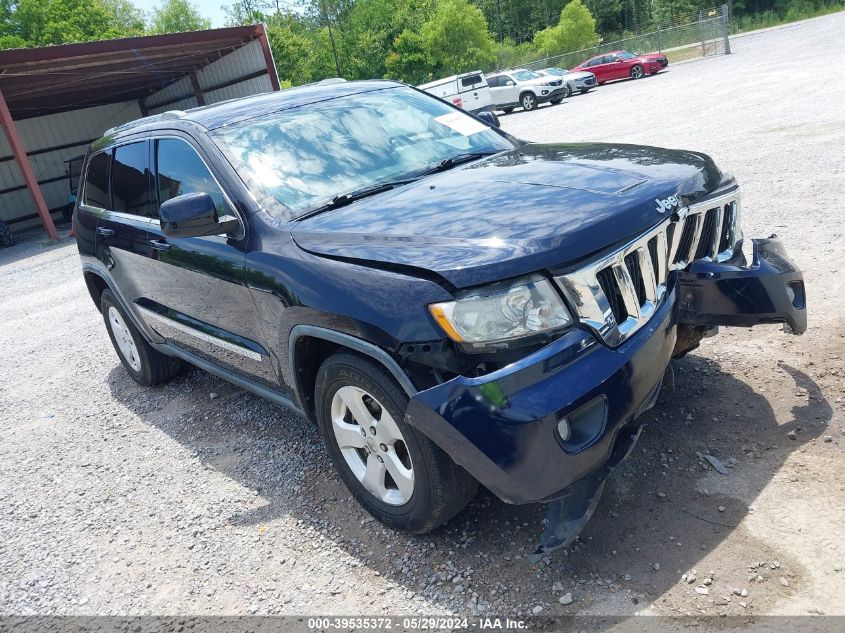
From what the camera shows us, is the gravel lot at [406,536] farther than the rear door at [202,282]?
No

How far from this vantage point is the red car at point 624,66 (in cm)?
3061

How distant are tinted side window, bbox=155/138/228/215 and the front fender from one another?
2272 mm

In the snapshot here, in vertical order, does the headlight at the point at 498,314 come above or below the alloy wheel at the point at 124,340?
above

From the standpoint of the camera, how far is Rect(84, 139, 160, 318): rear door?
4520 millimetres

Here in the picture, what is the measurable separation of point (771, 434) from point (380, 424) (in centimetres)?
189

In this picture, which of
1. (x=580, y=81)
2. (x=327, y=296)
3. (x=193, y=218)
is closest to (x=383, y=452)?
(x=327, y=296)

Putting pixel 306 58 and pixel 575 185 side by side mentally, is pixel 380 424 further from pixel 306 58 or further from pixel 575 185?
pixel 306 58

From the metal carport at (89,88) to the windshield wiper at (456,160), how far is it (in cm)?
1476

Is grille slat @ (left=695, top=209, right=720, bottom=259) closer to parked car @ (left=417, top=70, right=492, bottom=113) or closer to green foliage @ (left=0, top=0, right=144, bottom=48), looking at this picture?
parked car @ (left=417, top=70, right=492, bottom=113)

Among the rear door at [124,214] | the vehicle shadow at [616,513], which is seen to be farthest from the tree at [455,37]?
the vehicle shadow at [616,513]

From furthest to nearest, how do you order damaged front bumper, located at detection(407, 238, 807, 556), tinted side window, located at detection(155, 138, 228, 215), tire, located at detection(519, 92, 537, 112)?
tire, located at detection(519, 92, 537, 112) < tinted side window, located at detection(155, 138, 228, 215) < damaged front bumper, located at detection(407, 238, 807, 556)

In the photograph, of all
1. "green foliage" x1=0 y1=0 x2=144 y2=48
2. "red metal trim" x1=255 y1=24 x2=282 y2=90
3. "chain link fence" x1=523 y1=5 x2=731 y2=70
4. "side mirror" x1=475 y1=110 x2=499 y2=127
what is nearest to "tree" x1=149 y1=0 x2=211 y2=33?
"green foliage" x1=0 y1=0 x2=144 y2=48

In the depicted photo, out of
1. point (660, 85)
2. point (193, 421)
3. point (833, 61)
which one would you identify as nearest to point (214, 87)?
point (660, 85)

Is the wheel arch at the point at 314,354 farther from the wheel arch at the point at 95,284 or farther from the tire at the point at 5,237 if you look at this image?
the tire at the point at 5,237
